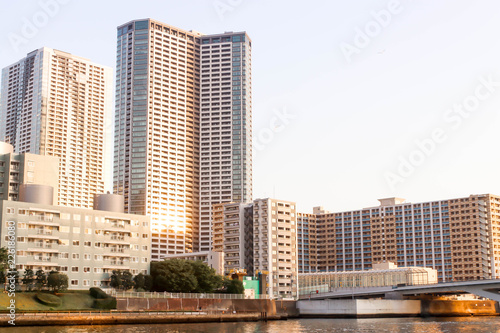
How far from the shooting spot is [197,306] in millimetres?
123312

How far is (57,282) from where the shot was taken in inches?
4557

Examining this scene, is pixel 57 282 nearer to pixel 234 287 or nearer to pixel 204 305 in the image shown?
pixel 204 305

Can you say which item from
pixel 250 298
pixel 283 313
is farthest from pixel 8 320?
pixel 283 313

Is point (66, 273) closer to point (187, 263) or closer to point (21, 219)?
point (21, 219)

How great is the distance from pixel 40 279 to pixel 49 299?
7.15 m

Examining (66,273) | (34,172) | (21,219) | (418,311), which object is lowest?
(418,311)

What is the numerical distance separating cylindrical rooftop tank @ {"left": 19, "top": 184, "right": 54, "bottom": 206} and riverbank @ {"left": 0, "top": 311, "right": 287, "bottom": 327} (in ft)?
122

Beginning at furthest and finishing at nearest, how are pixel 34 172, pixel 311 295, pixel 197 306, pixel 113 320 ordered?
1. pixel 311 295
2. pixel 34 172
3. pixel 197 306
4. pixel 113 320

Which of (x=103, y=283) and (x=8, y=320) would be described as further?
(x=103, y=283)

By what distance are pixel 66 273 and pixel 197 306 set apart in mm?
25987

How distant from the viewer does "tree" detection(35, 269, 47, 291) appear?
11656 centimetres

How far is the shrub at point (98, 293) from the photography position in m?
121
